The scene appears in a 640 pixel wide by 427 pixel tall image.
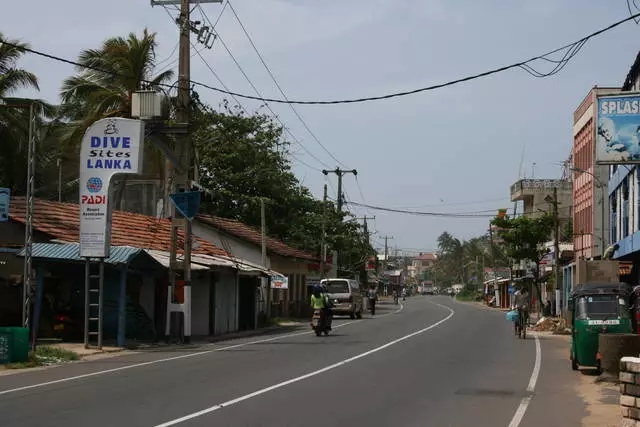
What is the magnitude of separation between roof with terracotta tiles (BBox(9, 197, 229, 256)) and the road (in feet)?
20.1

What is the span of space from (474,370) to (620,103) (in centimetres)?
1132

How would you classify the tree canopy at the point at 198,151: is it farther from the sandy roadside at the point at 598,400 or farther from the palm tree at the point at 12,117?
the sandy roadside at the point at 598,400

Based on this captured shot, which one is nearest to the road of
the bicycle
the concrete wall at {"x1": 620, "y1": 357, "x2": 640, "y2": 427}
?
the concrete wall at {"x1": 620, "y1": 357, "x2": 640, "y2": 427}

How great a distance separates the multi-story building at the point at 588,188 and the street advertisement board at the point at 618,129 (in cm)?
2238

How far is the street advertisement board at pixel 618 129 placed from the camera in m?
26.6

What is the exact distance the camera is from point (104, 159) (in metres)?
25.2

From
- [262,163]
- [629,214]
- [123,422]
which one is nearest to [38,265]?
[123,422]

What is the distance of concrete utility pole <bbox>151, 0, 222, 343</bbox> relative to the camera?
2844cm

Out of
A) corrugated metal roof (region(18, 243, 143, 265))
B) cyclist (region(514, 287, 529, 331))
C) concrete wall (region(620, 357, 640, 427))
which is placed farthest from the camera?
cyclist (region(514, 287, 529, 331))

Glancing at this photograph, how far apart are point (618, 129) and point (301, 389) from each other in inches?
622

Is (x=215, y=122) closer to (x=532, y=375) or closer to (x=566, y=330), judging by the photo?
(x=566, y=330)

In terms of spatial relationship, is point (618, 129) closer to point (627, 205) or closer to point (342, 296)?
point (627, 205)

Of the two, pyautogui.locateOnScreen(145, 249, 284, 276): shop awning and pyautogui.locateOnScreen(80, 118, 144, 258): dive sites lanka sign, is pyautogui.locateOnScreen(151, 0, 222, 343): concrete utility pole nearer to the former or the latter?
pyautogui.locateOnScreen(145, 249, 284, 276): shop awning

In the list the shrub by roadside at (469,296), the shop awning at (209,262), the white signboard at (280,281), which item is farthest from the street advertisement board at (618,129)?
the shrub by roadside at (469,296)
